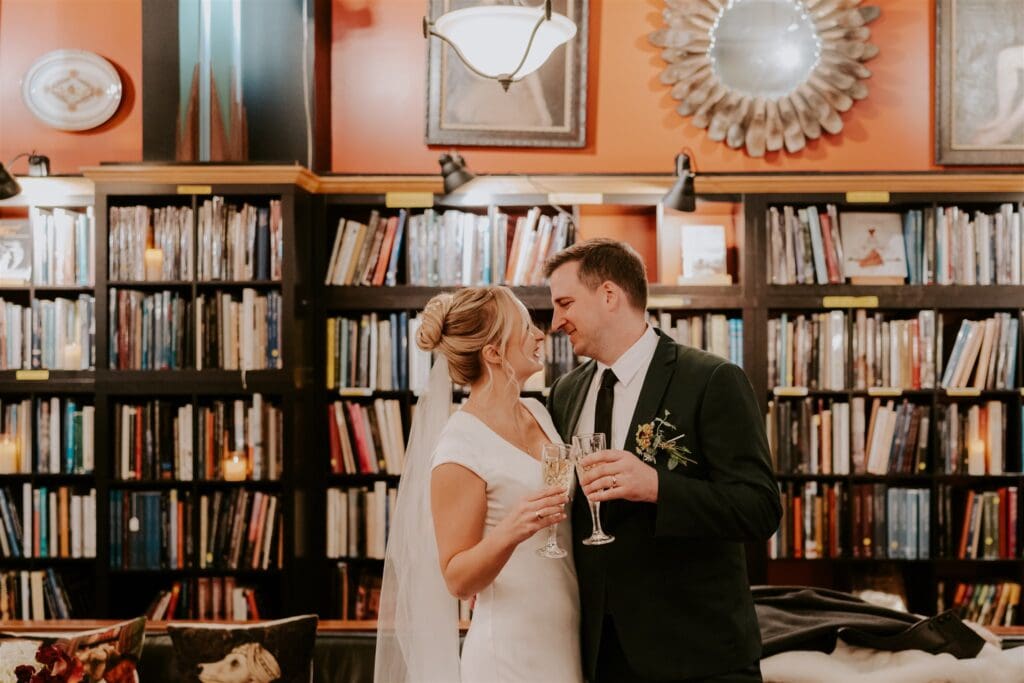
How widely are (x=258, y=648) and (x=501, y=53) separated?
201 centimetres

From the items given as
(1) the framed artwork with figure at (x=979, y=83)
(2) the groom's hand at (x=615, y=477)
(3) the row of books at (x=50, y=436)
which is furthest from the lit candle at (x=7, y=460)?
(1) the framed artwork with figure at (x=979, y=83)

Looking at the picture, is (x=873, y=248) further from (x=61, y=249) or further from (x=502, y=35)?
(x=61, y=249)

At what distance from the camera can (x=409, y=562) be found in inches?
90.5

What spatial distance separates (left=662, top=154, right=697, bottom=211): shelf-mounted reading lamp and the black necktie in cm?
212

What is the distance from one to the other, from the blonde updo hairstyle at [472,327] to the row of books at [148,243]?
Result: 2.42 metres

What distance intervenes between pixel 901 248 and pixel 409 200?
236 centimetres

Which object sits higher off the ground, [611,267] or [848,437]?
[611,267]

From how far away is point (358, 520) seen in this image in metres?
4.38

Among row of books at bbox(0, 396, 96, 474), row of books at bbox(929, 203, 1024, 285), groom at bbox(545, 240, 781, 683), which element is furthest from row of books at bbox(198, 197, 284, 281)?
row of books at bbox(929, 203, 1024, 285)

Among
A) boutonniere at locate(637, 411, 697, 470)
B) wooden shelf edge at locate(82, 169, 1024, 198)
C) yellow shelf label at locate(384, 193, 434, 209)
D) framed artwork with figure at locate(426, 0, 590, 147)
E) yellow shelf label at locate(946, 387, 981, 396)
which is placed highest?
framed artwork with figure at locate(426, 0, 590, 147)

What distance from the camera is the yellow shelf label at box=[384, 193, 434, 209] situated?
4324 millimetres

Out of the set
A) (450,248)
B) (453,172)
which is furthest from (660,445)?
(450,248)

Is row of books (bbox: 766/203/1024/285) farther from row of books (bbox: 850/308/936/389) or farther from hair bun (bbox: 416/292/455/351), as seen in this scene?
hair bun (bbox: 416/292/455/351)

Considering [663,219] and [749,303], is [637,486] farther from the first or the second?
[663,219]
